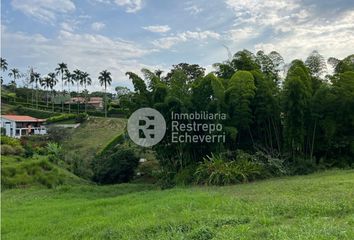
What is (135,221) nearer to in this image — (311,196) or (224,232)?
(224,232)

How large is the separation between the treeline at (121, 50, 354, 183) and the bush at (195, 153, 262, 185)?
22.6 inches

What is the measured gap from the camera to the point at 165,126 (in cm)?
1008

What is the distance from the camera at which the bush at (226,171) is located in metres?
8.36

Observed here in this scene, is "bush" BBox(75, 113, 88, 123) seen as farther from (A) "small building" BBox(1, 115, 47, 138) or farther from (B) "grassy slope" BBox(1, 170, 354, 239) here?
(B) "grassy slope" BBox(1, 170, 354, 239)

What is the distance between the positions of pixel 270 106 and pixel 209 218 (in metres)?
6.08

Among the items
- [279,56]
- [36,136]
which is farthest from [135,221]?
[36,136]

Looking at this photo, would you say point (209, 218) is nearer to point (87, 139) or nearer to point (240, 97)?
point (240, 97)

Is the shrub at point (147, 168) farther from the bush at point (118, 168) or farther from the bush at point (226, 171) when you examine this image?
the bush at point (226, 171)

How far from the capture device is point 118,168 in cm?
1480

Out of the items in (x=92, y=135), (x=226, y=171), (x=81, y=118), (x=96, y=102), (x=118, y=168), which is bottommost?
(x=118, y=168)

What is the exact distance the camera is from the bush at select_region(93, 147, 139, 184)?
48.7 feet

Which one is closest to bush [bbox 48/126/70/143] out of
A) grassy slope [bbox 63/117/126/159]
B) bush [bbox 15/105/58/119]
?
grassy slope [bbox 63/117/126/159]

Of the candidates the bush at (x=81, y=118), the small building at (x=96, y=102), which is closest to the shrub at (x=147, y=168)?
A: the bush at (x=81, y=118)

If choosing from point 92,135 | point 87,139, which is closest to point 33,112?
point 92,135
